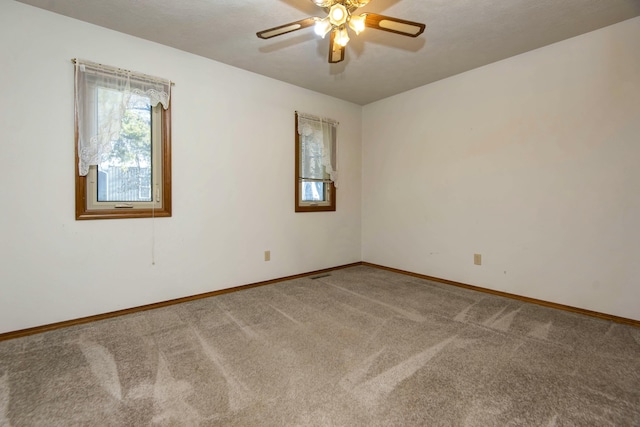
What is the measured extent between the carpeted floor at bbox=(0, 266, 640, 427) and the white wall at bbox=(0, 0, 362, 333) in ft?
1.18

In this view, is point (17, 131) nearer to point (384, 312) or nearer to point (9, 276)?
point (9, 276)

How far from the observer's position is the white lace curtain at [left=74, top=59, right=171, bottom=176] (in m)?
2.40

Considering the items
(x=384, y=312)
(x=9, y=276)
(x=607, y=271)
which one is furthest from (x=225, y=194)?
(x=607, y=271)

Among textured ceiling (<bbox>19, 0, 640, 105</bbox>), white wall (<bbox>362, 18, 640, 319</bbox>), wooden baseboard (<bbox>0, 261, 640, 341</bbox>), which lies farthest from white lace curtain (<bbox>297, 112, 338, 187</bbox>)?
wooden baseboard (<bbox>0, 261, 640, 341</bbox>)

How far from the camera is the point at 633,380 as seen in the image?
1.68m

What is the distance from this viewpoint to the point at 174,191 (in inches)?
114

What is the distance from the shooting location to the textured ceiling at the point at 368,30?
2.22 meters

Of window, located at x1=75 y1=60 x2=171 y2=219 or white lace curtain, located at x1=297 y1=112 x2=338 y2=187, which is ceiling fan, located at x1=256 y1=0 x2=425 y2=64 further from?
white lace curtain, located at x1=297 y1=112 x2=338 y2=187

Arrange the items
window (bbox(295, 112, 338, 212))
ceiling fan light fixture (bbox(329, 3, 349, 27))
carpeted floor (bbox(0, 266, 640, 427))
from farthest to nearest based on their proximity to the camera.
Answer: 1. window (bbox(295, 112, 338, 212))
2. ceiling fan light fixture (bbox(329, 3, 349, 27))
3. carpeted floor (bbox(0, 266, 640, 427))

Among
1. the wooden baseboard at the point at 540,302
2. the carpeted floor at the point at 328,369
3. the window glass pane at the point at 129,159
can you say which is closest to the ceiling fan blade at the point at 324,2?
the window glass pane at the point at 129,159

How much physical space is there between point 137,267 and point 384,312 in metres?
2.37

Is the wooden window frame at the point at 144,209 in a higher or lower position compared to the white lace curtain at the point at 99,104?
lower

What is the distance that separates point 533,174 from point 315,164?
254 cm

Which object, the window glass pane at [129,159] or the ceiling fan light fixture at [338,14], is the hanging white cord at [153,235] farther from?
the ceiling fan light fixture at [338,14]
